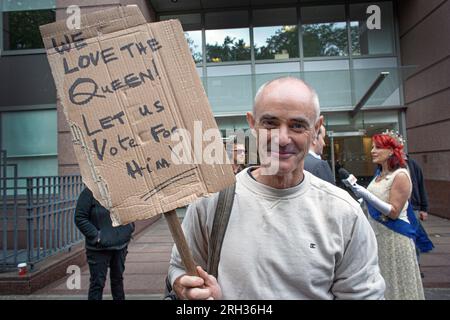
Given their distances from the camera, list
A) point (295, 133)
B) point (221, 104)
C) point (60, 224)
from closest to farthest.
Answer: point (295, 133) < point (60, 224) < point (221, 104)

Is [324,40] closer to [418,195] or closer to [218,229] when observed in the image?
[418,195]

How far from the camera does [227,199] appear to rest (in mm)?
1410

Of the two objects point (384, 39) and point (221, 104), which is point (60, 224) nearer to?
point (221, 104)

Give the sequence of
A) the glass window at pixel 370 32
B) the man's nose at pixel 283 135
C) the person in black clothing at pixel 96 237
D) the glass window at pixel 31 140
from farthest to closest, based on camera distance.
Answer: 1. the glass window at pixel 370 32
2. the glass window at pixel 31 140
3. the person in black clothing at pixel 96 237
4. the man's nose at pixel 283 135

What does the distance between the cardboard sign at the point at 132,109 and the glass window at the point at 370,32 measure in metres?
10.9

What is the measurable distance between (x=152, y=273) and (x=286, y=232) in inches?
191

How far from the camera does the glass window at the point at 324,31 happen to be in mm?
10867

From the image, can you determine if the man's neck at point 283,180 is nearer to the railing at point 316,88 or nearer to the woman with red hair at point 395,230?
the woman with red hair at point 395,230

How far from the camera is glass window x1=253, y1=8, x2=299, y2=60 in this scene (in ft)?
36.0

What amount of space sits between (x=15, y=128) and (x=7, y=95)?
32.4 inches

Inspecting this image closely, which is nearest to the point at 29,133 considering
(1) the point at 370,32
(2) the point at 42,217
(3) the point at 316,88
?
(2) the point at 42,217

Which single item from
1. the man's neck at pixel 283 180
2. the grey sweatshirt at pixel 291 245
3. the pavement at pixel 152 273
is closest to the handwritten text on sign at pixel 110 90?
the grey sweatshirt at pixel 291 245

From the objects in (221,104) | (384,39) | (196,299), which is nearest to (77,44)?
(196,299)

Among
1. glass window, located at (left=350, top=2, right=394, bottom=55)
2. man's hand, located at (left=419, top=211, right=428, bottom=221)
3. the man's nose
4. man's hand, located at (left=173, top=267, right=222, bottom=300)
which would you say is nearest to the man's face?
the man's nose
